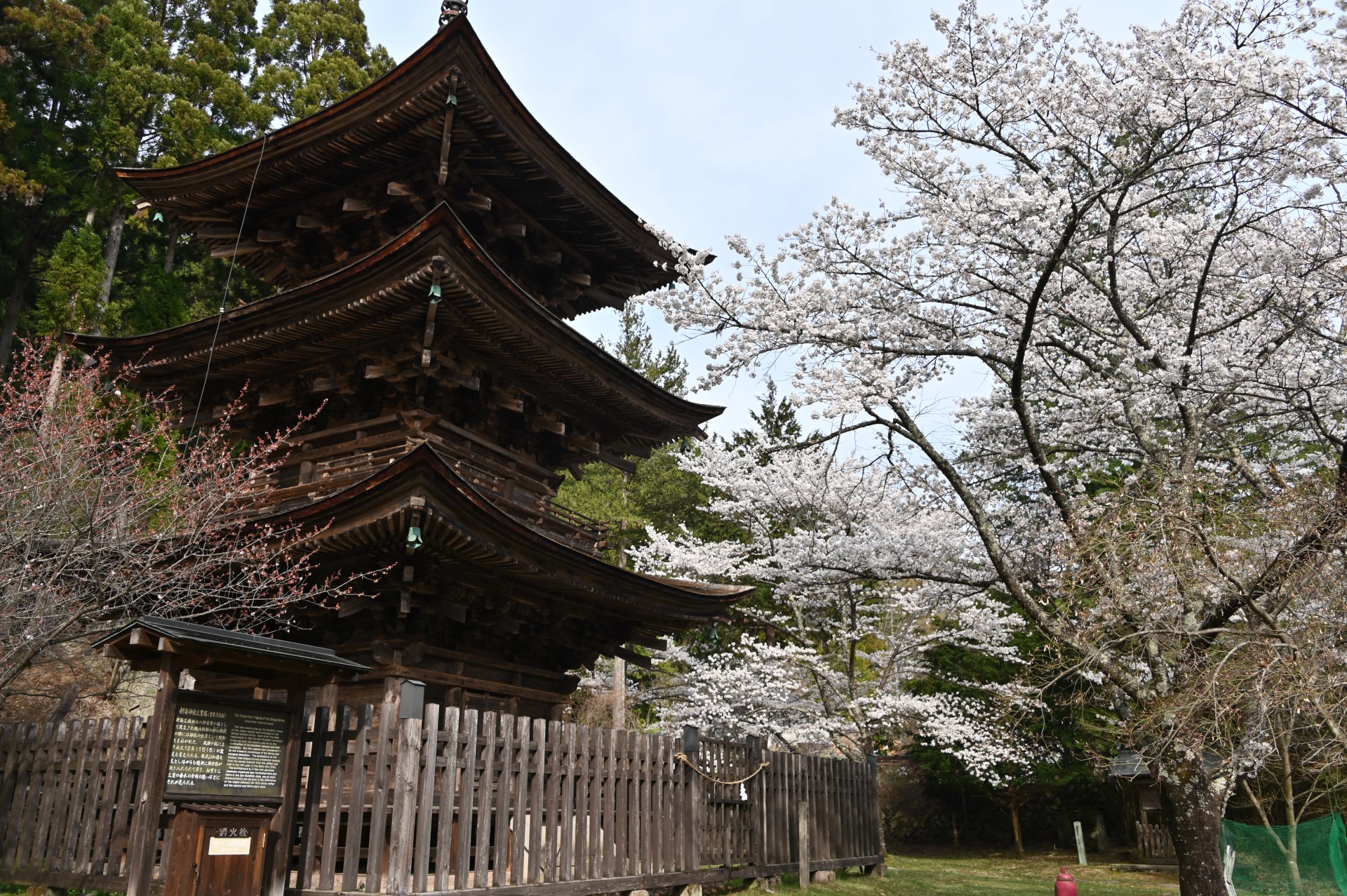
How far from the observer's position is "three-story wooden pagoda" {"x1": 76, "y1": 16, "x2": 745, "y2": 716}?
340 inches

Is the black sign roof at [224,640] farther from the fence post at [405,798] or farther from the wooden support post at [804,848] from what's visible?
the wooden support post at [804,848]

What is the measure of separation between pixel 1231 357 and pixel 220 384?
1181cm

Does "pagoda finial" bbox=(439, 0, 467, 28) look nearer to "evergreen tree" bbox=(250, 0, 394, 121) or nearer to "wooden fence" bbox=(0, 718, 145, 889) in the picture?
"wooden fence" bbox=(0, 718, 145, 889)

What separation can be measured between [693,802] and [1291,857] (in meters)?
9.01

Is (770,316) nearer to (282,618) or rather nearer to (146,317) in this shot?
(282,618)

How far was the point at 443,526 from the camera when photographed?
8094mm

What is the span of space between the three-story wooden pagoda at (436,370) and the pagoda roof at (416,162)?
0.03 m

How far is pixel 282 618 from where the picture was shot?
9.68 metres

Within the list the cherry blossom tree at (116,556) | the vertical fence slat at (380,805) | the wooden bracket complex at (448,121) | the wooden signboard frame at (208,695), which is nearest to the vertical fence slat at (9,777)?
the cherry blossom tree at (116,556)

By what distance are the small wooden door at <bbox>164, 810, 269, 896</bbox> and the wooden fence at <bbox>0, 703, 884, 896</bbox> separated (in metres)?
0.66

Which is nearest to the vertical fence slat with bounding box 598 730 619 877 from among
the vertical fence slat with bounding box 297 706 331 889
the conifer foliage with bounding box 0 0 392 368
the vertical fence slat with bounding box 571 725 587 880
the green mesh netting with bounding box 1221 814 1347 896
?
the vertical fence slat with bounding box 571 725 587 880

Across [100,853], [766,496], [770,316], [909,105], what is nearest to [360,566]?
[100,853]

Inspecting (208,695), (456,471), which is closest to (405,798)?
(208,695)

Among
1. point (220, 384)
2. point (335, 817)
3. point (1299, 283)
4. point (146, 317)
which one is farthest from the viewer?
point (146, 317)
